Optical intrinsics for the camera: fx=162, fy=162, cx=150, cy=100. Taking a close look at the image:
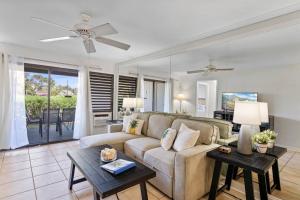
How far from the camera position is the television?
5160 mm

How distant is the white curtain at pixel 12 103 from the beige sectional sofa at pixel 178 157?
1911 mm

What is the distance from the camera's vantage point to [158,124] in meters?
3.28

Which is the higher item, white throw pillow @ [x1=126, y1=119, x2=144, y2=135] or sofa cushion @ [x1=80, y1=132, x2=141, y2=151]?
white throw pillow @ [x1=126, y1=119, x2=144, y2=135]

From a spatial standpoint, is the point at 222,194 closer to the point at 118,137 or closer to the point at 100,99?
the point at 118,137

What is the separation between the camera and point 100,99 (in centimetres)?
515

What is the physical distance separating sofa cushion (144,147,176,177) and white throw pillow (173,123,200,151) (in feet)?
0.45

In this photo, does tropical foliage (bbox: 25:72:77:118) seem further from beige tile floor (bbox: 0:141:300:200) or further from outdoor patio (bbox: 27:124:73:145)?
beige tile floor (bbox: 0:141:300:200)

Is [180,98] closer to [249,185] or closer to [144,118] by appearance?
[144,118]

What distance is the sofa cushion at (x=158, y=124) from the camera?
316 cm

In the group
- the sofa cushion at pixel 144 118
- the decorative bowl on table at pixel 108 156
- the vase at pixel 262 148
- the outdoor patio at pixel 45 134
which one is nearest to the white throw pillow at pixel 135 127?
the sofa cushion at pixel 144 118

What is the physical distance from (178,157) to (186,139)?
0.44m

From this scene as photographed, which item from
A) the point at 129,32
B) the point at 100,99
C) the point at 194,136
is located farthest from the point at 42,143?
the point at 194,136

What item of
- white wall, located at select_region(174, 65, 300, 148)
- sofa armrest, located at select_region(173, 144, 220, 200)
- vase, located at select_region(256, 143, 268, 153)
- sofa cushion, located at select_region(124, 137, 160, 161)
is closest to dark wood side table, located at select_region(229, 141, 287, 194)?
vase, located at select_region(256, 143, 268, 153)

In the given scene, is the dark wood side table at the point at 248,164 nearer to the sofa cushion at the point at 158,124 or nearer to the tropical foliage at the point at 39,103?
the sofa cushion at the point at 158,124
